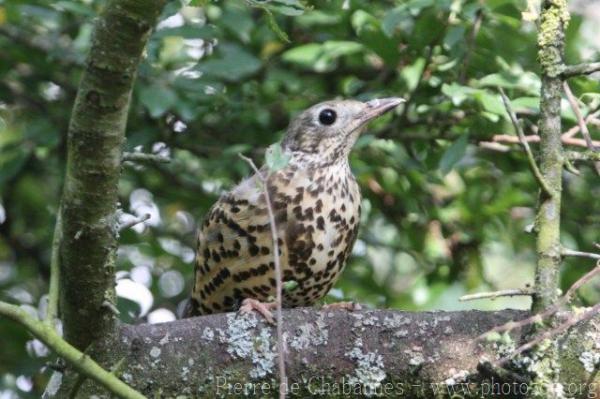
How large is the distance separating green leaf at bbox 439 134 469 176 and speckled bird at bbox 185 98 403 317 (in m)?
0.32

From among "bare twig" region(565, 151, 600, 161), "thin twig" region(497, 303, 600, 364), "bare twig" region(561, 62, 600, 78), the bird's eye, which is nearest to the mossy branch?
"thin twig" region(497, 303, 600, 364)

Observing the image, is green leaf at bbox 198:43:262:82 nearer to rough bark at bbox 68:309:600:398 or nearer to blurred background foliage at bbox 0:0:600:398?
blurred background foliage at bbox 0:0:600:398

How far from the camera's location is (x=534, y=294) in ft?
11.1

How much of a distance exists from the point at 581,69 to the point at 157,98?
2.09 metres

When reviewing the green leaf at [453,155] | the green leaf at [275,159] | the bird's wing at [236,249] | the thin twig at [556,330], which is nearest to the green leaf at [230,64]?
the bird's wing at [236,249]

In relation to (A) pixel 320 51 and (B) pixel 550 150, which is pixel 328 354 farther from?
(A) pixel 320 51

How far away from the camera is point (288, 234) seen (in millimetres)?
4609

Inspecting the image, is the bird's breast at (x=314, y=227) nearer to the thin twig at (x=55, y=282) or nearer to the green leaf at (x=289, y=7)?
the green leaf at (x=289, y=7)

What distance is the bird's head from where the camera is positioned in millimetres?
5145

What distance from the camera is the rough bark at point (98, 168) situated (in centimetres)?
281

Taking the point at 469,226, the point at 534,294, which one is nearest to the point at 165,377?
the point at 534,294

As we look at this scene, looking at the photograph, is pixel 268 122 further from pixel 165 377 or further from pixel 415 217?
pixel 165 377

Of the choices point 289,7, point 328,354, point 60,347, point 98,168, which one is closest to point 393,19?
point 289,7

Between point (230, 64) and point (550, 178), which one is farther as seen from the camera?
point (230, 64)
